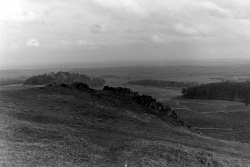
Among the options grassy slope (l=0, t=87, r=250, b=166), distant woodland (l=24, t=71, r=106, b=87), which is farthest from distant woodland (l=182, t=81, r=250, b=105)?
grassy slope (l=0, t=87, r=250, b=166)

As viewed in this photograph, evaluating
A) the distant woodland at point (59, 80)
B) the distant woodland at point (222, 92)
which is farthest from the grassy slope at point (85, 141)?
the distant woodland at point (59, 80)

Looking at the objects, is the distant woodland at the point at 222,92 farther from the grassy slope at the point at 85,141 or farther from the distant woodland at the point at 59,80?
the grassy slope at the point at 85,141

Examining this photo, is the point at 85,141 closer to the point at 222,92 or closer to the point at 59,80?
the point at 222,92

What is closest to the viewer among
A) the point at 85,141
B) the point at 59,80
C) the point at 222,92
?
the point at 85,141

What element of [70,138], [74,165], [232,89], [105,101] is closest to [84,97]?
[105,101]

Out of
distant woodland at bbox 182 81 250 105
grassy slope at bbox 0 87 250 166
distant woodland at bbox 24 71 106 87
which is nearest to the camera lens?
grassy slope at bbox 0 87 250 166

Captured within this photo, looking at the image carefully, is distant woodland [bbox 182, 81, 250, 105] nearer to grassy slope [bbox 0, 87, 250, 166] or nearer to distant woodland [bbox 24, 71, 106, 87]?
distant woodland [bbox 24, 71, 106, 87]

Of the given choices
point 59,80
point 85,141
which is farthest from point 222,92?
point 85,141
